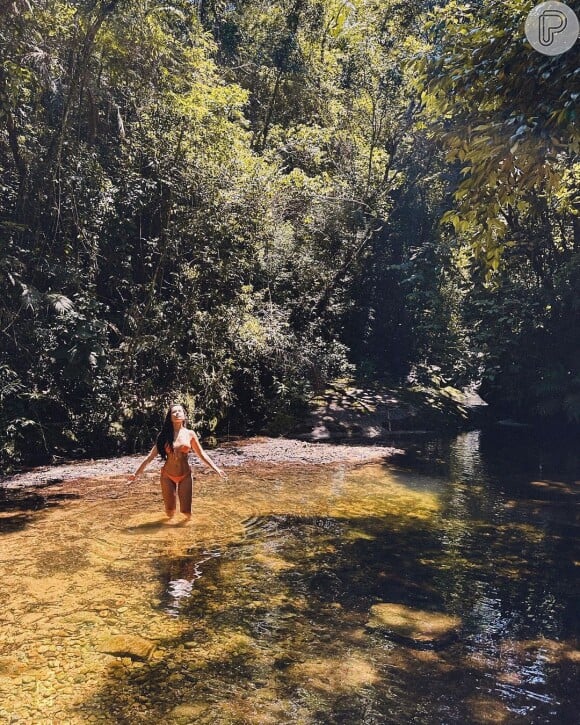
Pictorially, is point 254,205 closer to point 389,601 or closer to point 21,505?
point 21,505

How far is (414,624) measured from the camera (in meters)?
4.98

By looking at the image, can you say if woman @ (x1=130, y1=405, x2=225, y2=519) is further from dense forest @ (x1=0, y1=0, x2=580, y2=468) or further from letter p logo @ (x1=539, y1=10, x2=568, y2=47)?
letter p logo @ (x1=539, y1=10, x2=568, y2=47)

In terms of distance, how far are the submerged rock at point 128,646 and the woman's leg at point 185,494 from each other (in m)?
3.06

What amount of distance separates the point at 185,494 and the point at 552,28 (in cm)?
631

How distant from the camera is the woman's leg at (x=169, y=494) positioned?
755 cm

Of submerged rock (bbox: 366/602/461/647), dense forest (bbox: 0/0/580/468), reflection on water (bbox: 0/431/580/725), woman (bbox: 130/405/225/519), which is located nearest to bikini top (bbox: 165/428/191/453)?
woman (bbox: 130/405/225/519)

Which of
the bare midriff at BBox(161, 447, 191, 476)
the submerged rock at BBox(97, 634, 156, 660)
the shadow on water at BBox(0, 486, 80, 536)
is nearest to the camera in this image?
the submerged rock at BBox(97, 634, 156, 660)

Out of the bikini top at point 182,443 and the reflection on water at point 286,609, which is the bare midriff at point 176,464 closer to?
the bikini top at point 182,443

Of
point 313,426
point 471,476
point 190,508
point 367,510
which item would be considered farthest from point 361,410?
point 190,508

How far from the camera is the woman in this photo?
24.7 ft

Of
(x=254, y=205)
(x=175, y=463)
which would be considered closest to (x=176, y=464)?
(x=175, y=463)

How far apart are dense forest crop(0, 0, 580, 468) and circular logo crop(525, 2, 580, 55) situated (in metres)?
0.11

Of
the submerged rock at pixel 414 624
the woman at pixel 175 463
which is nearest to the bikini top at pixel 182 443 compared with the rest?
the woman at pixel 175 463

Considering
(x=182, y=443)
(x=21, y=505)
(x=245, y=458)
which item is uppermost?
(x=182, y=443)
